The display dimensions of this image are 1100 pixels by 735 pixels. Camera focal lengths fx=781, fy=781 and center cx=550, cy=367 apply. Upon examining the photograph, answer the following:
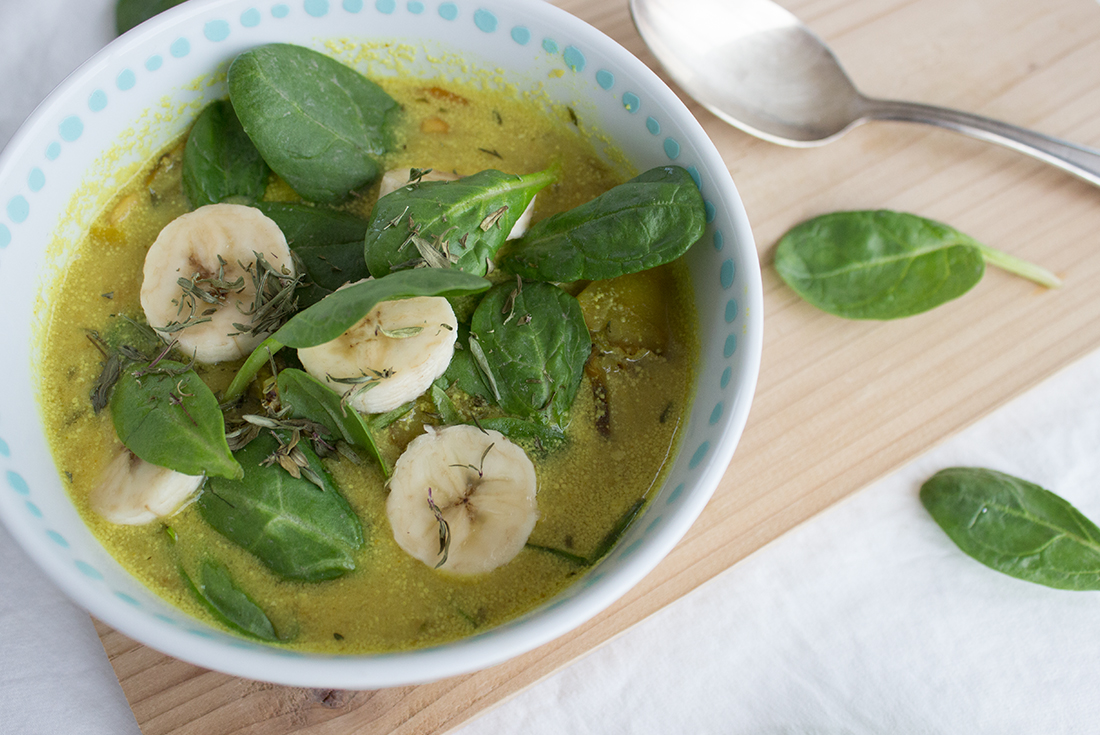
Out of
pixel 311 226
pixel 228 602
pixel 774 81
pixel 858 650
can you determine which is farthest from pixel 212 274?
pixel 858 650

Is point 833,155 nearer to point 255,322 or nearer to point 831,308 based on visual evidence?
point 831,308

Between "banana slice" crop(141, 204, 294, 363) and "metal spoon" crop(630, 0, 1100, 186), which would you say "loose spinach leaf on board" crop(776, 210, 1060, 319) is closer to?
"metal spoon" crop(630, 0, 1100, 186)

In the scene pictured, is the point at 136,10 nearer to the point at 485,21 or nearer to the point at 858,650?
the point at 485,21

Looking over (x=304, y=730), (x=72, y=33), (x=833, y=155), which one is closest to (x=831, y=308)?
(x=833, y=155)

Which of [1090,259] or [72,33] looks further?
[72,33]

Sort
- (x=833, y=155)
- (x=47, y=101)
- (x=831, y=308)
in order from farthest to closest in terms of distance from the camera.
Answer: (x=833, y=155), (x=831, y=308), (x=47, y=101)

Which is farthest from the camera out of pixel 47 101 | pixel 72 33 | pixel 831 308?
pixel 72 33
